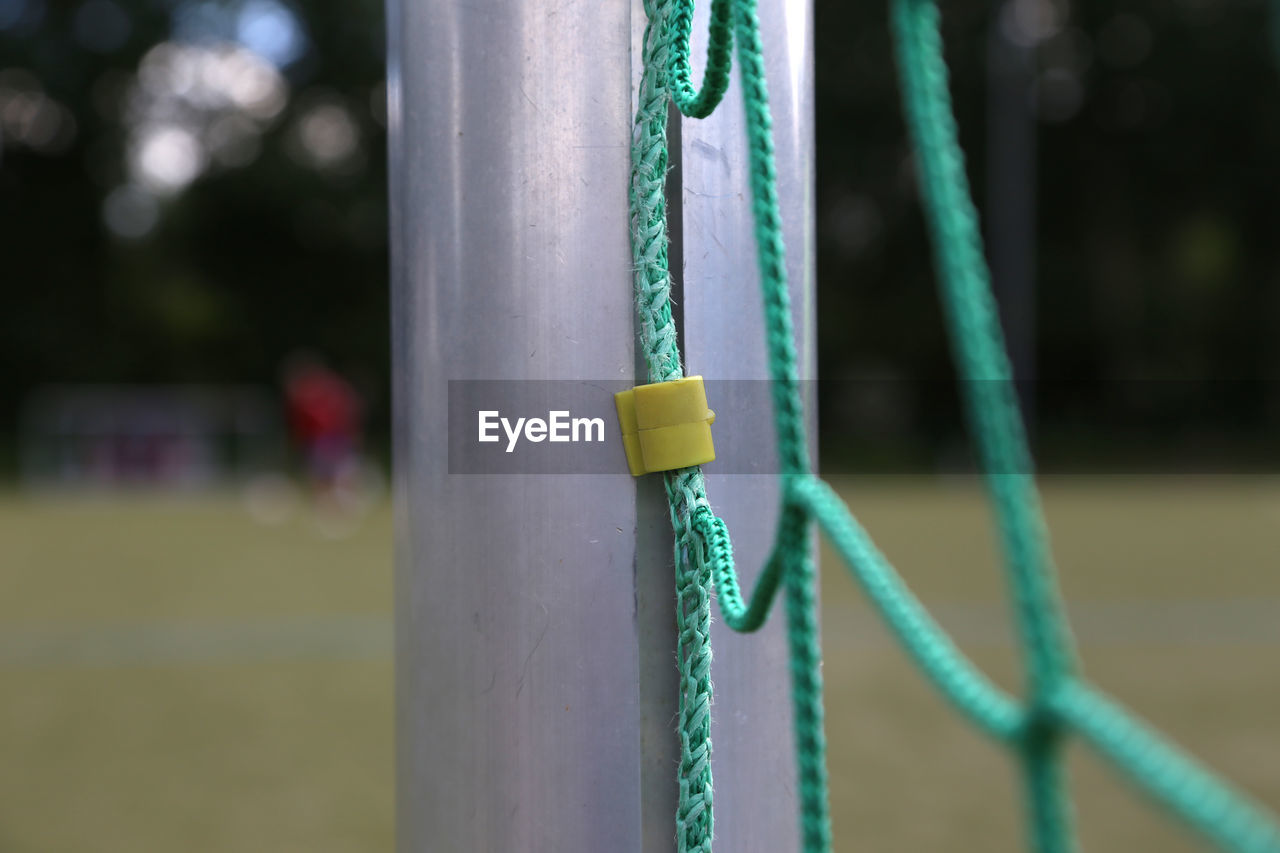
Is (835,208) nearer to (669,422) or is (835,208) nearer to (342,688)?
(342,688)

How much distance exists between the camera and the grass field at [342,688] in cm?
268

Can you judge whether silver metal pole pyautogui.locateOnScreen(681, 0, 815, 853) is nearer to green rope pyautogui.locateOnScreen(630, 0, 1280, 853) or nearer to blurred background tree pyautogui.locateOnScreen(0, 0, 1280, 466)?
green rope pyautogui.locateOnScreen(630, 0, 1280, 853)

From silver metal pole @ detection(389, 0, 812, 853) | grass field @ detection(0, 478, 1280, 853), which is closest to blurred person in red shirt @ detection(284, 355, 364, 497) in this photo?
grass field @ detection(0, 478, 1280, 853)

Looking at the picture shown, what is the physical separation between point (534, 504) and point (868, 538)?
0.22 meters

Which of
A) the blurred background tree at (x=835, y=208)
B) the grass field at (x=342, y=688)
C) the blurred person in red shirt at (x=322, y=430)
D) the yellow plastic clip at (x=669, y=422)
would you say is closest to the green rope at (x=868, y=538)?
the yellow plastic clip at (x=669, y=422)

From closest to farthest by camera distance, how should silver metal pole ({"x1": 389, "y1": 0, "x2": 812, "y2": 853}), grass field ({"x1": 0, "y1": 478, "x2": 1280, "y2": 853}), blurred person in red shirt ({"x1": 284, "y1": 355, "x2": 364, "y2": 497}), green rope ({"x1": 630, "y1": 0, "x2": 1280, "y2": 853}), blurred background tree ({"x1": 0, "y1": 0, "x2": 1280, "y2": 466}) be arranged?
1. green rope ({"x1": 630, "y1": 0, "x2": 1280, "y2": 853})
2. silver metal pole ({"x1": 389, "y1": 0, "x2": 812, "y2": 853})
3. grass field ({"x1": 0, "y1": 478, "x2": 1280, "y2": 853})
4. blurred person in red shirt ({"x1": 284, "y1": 355, "x2": 364, "y2": 497})
5. blurred background tree ({"x1": 0, "y1": 0, "x2": 1280, "y2": 466})

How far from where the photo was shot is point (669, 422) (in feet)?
2.37

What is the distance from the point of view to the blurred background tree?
16484mm

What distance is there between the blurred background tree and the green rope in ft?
51.4

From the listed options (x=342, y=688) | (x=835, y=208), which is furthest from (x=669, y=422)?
(x=835, y=208)

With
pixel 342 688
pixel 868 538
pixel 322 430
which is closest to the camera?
pixel 868 538

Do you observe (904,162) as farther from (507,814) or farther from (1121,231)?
(507,814)

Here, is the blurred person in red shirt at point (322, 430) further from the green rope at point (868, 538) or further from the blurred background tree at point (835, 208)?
the green rope at point (868, 538)

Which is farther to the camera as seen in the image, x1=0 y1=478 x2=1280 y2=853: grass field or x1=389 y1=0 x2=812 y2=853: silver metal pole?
x1=0 y1=478 x2=1280 y2=853: grass field
